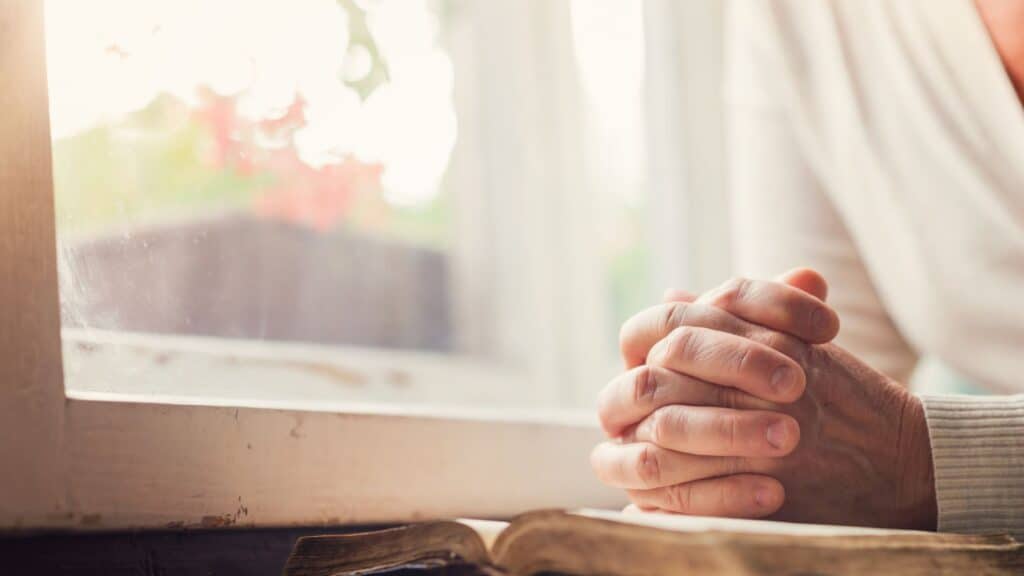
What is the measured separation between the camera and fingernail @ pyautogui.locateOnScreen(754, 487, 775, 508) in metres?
0.59

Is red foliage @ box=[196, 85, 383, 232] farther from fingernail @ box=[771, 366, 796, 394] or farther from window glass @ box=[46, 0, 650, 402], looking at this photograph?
fingernail @ box=[771, 366, 796, 394]

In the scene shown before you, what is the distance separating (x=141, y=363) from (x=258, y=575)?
175 mm

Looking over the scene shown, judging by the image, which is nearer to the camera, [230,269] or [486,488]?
[486,488]

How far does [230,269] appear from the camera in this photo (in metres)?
1.04

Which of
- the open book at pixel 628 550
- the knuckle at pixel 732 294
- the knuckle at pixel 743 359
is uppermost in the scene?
the knuckle at pixel 732 294

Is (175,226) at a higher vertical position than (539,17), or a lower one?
lower

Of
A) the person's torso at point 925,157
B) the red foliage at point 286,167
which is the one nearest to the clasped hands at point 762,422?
the person's torso at point 925,157

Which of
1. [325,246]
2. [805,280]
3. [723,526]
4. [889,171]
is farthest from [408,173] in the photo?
[723,526]

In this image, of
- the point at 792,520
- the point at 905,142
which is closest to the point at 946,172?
the point at 905,142

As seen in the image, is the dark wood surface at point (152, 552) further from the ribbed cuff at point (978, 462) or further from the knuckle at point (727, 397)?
the ribbed cuff at point (978, 462)

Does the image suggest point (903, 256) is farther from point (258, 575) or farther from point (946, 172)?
point (258, 575)

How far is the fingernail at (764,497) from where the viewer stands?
59cm

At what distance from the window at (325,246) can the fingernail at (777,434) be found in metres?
0.24

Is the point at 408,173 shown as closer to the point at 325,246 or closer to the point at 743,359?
the point at 325,246
